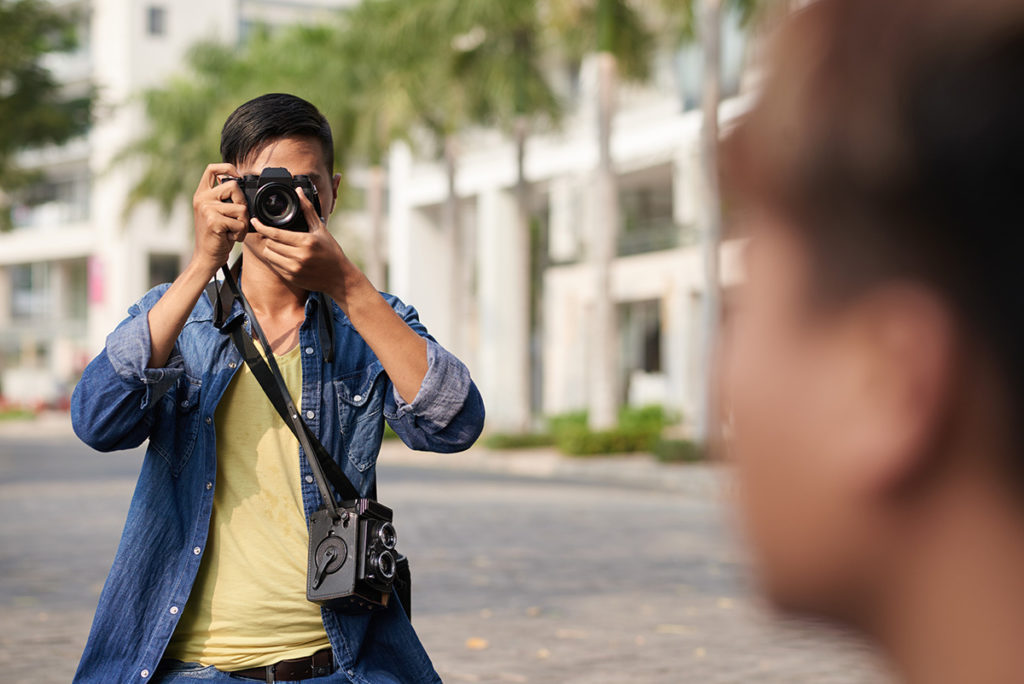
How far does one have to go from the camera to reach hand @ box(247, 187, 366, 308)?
90.4 inches

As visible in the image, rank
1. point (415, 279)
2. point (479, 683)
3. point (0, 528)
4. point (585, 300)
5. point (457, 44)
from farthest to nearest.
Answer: point (415, 279)
point (585, 300)
point (457, 44)
point (0, 528)
point (479, 683)

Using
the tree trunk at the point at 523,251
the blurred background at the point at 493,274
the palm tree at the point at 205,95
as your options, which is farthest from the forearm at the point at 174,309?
the palm tree at the point at 205,95

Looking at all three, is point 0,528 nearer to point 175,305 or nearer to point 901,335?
point 175,305

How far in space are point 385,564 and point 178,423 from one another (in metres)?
0.47

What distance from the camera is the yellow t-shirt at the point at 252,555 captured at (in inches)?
96.7

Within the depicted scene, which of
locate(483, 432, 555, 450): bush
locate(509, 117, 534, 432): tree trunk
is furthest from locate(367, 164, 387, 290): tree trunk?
locate(483, 432, 555, 450): bush

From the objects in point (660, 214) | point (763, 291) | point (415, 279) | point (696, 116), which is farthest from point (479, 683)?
point (415, 279)

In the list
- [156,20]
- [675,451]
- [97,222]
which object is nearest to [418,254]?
[97,222]

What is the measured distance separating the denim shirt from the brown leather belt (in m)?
0.04

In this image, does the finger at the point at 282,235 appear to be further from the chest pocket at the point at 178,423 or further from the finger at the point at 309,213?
the chest pocket at the point at 178,423

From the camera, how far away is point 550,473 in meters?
23.1

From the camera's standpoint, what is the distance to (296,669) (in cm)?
246

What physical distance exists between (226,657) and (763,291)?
6.33 ft

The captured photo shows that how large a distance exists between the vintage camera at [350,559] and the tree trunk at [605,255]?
A: 21.6 metres
